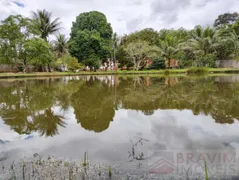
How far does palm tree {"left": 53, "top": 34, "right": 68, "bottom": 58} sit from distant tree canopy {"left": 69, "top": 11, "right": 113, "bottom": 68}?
1.13 meters

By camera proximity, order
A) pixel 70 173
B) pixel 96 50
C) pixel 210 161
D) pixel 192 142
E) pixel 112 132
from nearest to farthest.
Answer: pixel 70 173 → pixel 210 161 → pixel 192 142 → pixel 112 132 → pixel 96 50

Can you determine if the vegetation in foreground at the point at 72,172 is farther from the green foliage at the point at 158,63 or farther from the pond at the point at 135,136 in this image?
the green foliage at the point at 158,63

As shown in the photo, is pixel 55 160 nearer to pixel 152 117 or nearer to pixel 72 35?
pixel 152 117

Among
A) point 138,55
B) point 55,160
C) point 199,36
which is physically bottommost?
point 55,160

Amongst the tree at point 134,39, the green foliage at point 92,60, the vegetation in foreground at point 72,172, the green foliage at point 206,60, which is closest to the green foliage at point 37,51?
the green foliage at point 92,60

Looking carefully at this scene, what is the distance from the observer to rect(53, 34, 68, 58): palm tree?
30922 millimetres

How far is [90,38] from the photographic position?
29375 millimetres

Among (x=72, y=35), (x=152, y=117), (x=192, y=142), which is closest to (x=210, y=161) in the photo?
(x=192, y=142)

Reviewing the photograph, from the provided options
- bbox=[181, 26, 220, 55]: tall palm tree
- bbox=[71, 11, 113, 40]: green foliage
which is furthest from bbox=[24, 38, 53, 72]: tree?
bbox=[181, 26, 220, 55]: tall palm tree

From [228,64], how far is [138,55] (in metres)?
12.5

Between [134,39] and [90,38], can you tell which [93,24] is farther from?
[134,39]

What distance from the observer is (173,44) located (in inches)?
1107

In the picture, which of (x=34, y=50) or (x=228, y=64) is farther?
(x=228, y=64)

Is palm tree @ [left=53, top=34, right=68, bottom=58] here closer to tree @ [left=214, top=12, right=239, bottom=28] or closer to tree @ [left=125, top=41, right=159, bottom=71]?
tree @ [left=125, top=41, right=159, bottom=71]
